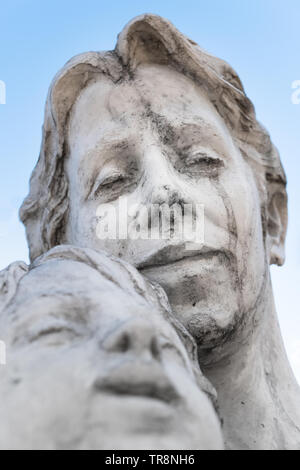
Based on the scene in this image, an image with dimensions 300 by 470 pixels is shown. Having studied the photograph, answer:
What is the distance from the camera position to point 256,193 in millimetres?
3238

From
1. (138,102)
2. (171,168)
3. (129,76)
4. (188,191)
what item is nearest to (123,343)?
(188,191)

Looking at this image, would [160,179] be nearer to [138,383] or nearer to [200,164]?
[200,164]

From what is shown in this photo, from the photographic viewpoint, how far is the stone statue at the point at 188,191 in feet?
8.86

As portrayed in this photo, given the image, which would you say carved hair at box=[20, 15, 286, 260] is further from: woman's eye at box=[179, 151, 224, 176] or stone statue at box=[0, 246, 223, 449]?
stone statue at box=[0, 246, 223, 449]

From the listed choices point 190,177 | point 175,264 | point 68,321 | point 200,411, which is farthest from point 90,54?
point 200,411

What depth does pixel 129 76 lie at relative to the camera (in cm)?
329

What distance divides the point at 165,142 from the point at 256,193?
48 cm

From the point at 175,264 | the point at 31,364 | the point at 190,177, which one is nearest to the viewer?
the point at 31,364

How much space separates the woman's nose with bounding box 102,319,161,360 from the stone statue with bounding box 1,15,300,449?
31.1 inches

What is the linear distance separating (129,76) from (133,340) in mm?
1788

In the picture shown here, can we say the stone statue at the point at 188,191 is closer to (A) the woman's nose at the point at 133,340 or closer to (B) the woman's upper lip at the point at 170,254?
(B) the woman's upper lip at the point at 170,254

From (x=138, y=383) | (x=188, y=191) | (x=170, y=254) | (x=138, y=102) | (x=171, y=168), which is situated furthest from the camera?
(x=138, y=102)

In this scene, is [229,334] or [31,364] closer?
[31,364]

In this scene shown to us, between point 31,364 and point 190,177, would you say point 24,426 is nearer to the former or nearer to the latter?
point 31,364
